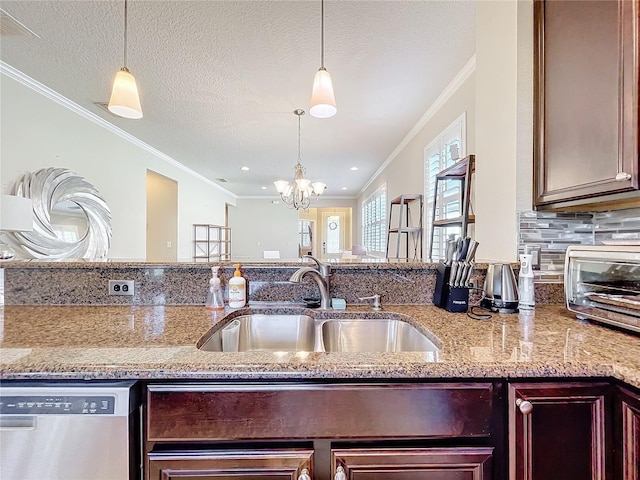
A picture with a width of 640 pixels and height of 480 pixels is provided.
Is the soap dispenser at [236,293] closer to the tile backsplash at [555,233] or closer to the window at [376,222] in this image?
the tile backsplash at [555,233]

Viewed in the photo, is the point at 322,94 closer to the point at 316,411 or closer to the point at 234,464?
the point at 316,411

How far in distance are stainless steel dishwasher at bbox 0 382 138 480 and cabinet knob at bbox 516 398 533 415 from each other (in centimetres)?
90

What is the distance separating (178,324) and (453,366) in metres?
0.89

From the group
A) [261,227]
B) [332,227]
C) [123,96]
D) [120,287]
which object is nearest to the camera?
[120,287]

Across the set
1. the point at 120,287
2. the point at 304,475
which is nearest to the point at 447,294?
the point at 304,475

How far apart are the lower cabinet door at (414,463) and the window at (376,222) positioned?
4915 millimetres

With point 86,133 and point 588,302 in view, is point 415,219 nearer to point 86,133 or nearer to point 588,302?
point 588,302

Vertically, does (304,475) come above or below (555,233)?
below

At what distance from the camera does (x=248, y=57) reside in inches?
91.6

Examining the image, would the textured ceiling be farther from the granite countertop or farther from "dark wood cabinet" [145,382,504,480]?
"dark wood cabinet" [145,382,504,480]

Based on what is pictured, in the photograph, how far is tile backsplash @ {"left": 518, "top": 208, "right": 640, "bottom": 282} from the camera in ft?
4.41

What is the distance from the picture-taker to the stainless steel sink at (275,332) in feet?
4.10

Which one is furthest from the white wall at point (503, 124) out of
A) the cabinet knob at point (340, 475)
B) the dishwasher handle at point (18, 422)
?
the dishwasher handle at point (18, 422)

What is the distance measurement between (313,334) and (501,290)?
797 mm
